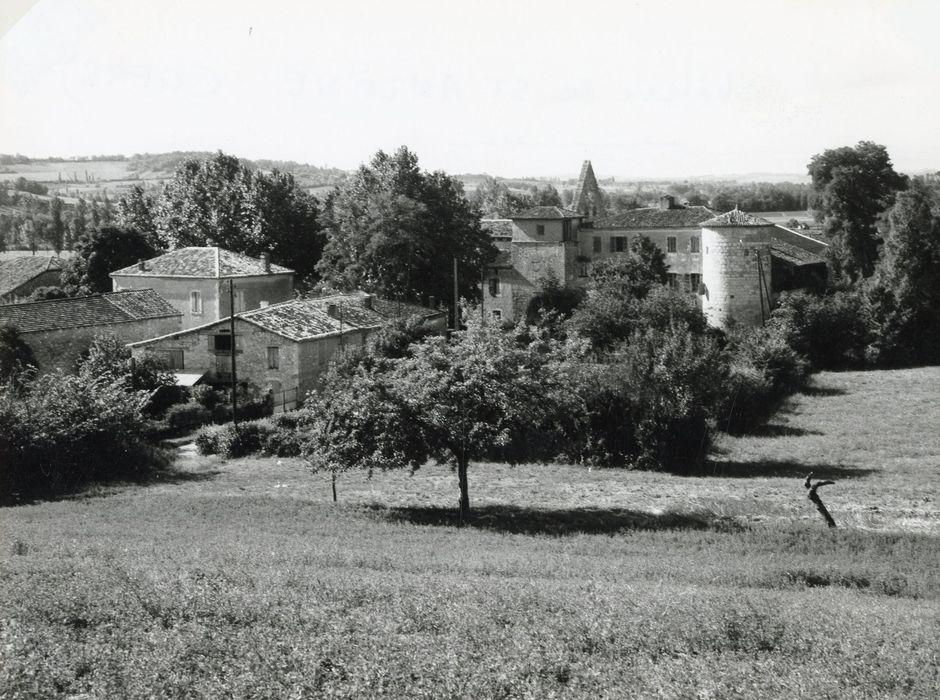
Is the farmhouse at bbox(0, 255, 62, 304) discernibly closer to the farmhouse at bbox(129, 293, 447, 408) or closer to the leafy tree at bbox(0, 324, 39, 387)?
the leafy tree at bbox(0, 324, 39, 387)

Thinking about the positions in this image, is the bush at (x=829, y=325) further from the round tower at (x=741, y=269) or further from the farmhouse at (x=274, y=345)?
the farmhouse at (x=274, y=345)

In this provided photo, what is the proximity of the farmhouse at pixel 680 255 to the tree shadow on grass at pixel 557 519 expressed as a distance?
32134 mm

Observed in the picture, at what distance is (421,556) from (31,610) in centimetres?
721

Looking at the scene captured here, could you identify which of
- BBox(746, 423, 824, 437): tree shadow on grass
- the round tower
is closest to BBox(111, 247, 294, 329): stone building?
the round tower

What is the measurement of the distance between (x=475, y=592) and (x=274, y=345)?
29266 mm

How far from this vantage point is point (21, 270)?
6800 centimetres

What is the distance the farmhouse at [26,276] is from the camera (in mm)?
64812

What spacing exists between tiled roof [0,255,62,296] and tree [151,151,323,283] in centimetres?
813

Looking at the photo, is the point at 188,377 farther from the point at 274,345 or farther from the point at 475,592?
the point at 475,592

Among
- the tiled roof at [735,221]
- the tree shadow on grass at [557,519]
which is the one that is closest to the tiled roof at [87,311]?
the tree shadow on grass at [557,519]

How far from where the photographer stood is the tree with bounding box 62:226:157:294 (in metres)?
62.4

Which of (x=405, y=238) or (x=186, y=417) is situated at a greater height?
(x=405, y=238)

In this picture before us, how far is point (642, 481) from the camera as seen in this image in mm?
29062

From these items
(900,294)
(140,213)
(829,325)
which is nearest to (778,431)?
(829,325)
